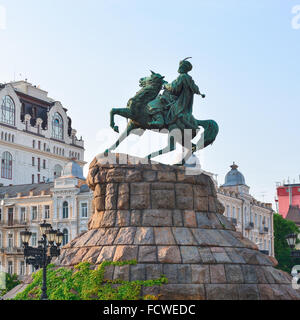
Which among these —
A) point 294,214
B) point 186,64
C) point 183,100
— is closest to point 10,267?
point 294,214

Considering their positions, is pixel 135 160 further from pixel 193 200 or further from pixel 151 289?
pixel 151 289

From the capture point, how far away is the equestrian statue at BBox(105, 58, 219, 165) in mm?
21469

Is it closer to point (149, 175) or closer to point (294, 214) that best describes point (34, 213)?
point (294, 214)

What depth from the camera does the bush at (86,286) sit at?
707 inches

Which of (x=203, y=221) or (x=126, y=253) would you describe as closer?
(x=126, y=253)

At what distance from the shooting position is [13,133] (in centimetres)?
7794

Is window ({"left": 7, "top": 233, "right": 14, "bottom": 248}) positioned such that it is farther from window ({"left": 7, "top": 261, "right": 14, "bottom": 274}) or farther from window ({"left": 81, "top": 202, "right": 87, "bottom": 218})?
window ({"left": 81, "top": 202, "right": 87, "bottom": 218})

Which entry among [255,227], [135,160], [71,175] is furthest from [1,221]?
[135,160]

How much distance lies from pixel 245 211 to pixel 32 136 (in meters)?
24.3

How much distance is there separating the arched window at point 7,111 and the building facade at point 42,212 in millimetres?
14869

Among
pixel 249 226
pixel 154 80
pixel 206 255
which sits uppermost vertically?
pixel 154 80

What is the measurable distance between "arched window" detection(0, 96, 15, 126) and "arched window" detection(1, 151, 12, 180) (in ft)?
11.0

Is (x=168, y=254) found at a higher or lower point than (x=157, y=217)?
lower

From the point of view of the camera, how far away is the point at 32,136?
80.6 meters
